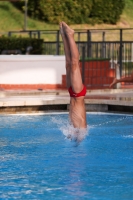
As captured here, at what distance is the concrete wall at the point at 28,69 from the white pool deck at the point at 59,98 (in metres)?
0.67

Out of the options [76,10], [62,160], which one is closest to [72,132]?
[62,160]

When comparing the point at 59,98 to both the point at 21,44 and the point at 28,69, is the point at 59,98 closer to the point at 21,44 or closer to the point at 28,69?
the point at 28,69

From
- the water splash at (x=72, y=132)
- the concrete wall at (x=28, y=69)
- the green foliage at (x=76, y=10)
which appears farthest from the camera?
the green foliage at (x=76, y=10)

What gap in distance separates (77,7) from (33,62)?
28.8m

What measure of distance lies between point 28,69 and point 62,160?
893cm

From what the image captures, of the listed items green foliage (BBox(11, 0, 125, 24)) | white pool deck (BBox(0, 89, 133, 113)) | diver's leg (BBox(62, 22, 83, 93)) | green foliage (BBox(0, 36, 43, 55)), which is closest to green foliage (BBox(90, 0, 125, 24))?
green foliage (BBox(11, 0, 125, 24))

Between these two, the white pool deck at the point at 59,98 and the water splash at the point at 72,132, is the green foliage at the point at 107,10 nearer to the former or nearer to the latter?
the white pool deck at the point at 59,98

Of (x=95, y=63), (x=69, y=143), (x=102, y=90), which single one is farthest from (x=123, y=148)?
(x=95, y=63)

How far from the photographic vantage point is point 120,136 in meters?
13.7

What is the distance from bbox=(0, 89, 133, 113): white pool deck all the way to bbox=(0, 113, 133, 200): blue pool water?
51 centimetres

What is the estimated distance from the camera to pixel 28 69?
20.1 m

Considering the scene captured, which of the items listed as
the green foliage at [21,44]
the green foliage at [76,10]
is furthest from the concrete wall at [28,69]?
the green foliage at [76,10]

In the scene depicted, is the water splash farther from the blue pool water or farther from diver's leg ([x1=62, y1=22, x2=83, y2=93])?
diver's leg ([x1=62, y1=22, x2=83, y2=93])

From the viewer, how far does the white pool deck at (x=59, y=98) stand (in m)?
16.6
